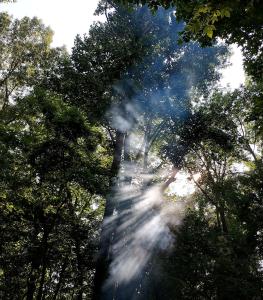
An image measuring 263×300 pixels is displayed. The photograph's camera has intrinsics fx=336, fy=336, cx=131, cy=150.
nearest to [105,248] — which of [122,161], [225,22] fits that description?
[122,161]

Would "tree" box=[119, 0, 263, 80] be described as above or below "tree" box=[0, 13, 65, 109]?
below

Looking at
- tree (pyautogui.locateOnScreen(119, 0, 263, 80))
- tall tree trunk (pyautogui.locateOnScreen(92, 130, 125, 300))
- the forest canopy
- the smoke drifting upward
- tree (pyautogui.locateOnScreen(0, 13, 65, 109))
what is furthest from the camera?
tree (pyautogui.locateOnScreen(0, 13, 65, 109))

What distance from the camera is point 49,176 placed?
12859 millimetres

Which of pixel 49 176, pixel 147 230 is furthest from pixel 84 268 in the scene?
pixel 49 176

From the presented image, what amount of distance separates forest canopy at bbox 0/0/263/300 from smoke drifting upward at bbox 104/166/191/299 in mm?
56

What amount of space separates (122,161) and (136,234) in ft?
16.1

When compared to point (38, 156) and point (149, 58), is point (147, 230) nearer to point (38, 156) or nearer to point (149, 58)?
point (38, 156)

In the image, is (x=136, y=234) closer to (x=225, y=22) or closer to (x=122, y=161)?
(x=122, y=161)

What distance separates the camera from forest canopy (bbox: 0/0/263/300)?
1266 cm

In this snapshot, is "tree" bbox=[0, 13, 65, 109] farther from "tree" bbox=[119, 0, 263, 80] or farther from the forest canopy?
"tree" bbox=[119, 0, 263, 80]

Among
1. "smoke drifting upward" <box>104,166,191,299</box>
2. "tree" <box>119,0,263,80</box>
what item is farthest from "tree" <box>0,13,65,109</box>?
"tree" <box>119,0,263,80</box>

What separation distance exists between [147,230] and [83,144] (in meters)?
5.48

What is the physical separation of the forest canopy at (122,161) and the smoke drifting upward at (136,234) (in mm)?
56

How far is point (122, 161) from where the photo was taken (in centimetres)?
1969
